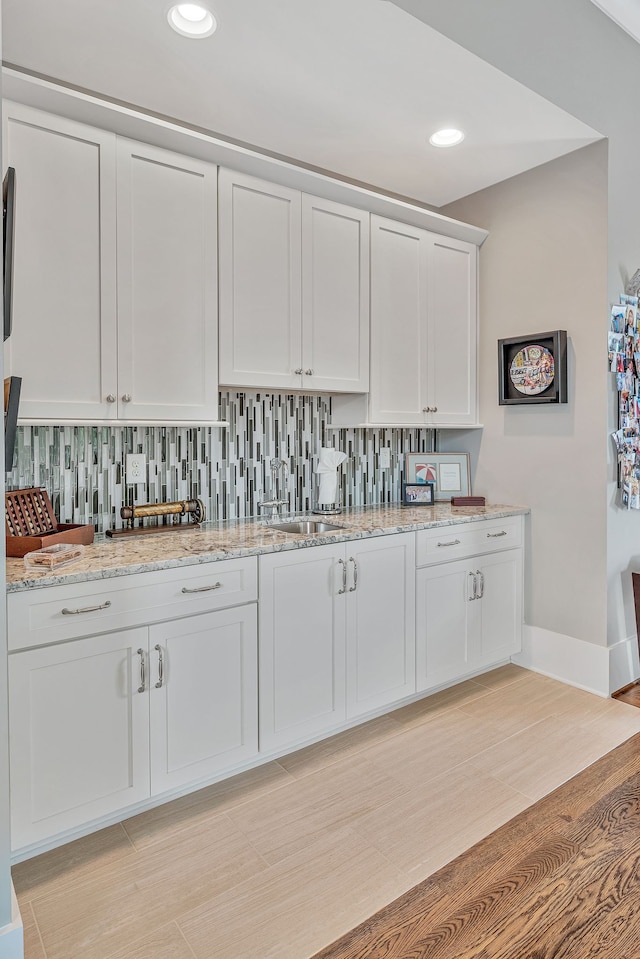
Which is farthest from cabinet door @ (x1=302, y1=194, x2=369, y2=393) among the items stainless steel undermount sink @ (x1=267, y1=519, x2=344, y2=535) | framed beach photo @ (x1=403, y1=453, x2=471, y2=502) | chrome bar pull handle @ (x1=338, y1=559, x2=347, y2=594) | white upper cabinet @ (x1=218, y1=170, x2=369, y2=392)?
chrome bar pull handle @ (x1=338, y1=559, x2=347, y2=594)

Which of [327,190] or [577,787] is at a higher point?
[327,190]

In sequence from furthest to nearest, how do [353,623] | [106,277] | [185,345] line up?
[353,623], [185,345], [106,277]

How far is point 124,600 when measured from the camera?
1.94 metres

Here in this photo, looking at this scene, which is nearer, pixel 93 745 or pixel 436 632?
pixel 93 745

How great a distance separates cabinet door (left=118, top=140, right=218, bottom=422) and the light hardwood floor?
147 cm

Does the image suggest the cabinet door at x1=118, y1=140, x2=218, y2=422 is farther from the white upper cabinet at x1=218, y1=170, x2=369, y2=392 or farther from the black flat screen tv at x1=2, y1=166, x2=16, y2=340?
the black flat screen tv at x1=2, y1=166, x2=16, y2=340

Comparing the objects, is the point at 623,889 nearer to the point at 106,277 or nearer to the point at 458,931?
the point at 458,931

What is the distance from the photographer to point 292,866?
185 centimetres

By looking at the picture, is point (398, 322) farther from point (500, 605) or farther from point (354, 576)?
point (500, 605)

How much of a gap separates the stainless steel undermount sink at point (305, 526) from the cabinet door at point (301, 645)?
331 millimetres

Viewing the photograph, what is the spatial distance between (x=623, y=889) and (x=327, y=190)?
286 cm

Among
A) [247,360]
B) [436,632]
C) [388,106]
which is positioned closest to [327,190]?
[388,106]

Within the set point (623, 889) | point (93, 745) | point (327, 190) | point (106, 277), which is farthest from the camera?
point (327, 190)

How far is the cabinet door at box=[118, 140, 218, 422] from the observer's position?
224cm
